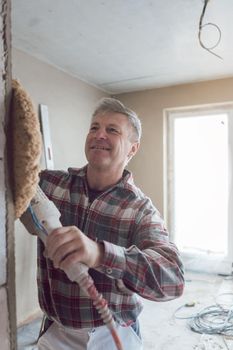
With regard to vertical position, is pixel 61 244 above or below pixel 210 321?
above

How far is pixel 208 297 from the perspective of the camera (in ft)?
10.0

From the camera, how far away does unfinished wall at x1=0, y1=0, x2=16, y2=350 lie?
38cm

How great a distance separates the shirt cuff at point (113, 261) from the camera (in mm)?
573

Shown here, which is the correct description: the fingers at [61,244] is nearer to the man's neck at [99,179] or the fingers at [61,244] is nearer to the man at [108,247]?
the man at [108,247]

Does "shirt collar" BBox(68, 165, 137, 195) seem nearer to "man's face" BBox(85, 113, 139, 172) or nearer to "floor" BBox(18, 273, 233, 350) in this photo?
"man's face" BBox(85, 113, 139, 172)

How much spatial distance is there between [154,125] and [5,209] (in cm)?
356

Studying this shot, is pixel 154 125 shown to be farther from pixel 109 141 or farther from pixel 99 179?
pixel 99 179

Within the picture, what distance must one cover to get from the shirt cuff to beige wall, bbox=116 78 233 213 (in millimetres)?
3214

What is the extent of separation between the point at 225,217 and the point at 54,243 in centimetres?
346

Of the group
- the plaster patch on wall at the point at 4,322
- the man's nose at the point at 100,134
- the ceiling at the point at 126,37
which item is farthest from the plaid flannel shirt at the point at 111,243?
the ceiling at the point at 126,37

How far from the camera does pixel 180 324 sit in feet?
8.49

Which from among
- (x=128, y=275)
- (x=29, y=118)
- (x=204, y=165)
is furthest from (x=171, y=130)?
(x=29, y=118)

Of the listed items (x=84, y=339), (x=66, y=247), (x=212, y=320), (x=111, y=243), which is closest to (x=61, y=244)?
(x=66, y=247)

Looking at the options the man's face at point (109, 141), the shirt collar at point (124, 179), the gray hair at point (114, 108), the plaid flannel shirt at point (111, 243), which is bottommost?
the plaid flannel shirt at point (111, 243)
